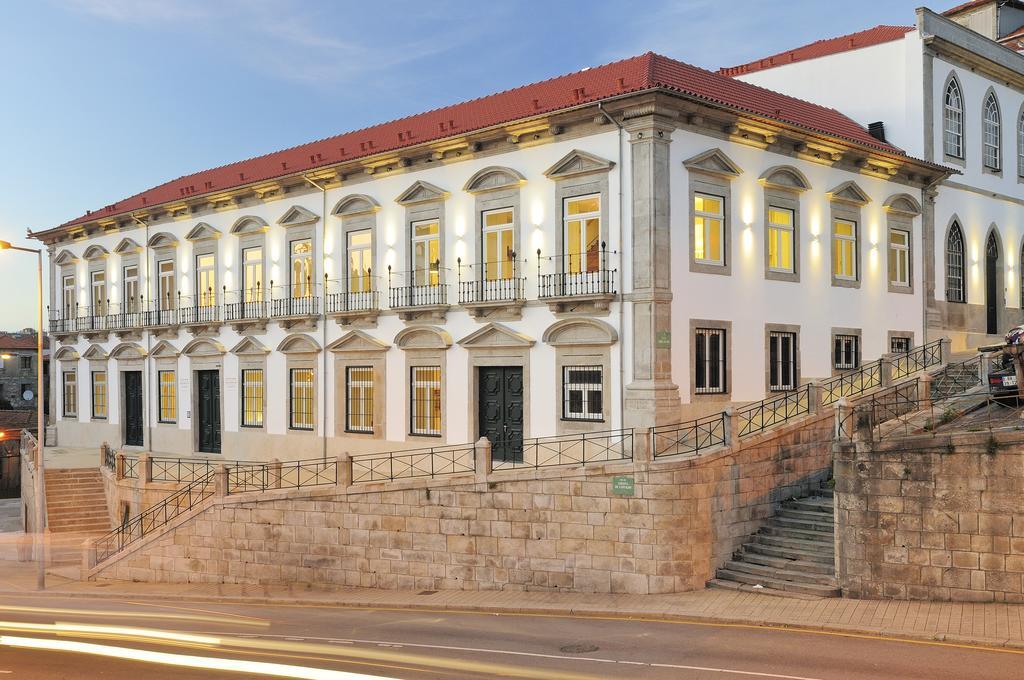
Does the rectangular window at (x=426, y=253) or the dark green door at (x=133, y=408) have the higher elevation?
the rectangular window at (x=426, y=253)

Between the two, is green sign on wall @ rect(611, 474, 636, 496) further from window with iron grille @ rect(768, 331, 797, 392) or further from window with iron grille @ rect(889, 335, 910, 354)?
window with iron grille @ rect(889, 335, 910, 354)

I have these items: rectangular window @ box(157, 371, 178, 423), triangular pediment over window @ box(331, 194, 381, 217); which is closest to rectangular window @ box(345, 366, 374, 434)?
triangular pediment over window @ box(331, 194, 381, 217)

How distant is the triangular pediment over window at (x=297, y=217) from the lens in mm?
30953

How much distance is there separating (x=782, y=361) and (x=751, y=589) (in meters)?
8.44

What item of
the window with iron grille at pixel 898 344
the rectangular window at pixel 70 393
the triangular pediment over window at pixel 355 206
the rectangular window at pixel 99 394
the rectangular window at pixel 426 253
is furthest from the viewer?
the rectangular window at pixel 70 393

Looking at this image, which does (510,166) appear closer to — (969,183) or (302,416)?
(302,416)

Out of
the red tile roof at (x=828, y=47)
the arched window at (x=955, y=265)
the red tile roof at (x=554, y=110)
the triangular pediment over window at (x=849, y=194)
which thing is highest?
the red tile roof at (x=828, y=47)

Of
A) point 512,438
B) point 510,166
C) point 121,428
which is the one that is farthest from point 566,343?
point 121,428

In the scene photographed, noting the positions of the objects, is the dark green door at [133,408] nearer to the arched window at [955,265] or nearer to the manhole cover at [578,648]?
the manhole cover at [578,648]

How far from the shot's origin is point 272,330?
3231 centimetres

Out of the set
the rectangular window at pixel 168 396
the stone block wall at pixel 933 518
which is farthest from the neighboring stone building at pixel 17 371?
the stone block wall at pixel 933 518

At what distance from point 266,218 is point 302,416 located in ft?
22.3

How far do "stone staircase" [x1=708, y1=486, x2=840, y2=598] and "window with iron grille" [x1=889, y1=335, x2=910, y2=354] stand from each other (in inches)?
357

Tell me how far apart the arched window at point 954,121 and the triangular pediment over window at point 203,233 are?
2478 centimetres
